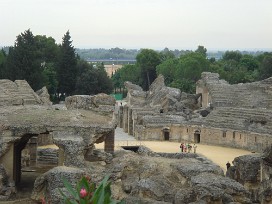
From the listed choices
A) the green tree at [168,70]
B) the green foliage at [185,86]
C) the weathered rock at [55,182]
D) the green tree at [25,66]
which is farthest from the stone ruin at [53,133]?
the green tree at [168,70]

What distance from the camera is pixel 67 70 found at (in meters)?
59.3

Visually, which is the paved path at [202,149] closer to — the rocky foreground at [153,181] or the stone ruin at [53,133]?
the stone ruin at [53,133]

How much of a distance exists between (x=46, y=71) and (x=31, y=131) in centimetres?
3331

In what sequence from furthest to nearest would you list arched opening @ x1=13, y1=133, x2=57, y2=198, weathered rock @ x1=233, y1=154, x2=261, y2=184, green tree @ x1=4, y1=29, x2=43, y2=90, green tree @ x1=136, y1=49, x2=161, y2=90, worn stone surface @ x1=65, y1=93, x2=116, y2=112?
green tree @ x1=136, y1=49, x2=161, y2=90, green tree @ x1=4, y1=29, x2=43, y2=90, worn stone surface @ x1=65, y1=93, x2=116, y2=112, arched opening @ x1=13, y1=133, x2=57, y2=198, weathered rock @ x1=233, y1=154, x2=261, y2=184

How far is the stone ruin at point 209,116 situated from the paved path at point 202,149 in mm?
979

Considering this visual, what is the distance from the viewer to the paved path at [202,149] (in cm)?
3342

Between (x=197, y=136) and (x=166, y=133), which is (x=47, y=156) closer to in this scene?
(x=166, y=133)

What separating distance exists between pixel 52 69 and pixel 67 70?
67.9 inches

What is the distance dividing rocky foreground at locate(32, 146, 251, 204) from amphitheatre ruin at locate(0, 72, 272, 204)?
38 mm

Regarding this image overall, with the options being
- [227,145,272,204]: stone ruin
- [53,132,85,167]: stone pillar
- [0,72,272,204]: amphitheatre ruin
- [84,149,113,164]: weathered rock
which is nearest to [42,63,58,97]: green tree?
[0,72,272,204]: amphitheatre ruin

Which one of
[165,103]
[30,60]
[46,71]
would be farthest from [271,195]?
[46,71]

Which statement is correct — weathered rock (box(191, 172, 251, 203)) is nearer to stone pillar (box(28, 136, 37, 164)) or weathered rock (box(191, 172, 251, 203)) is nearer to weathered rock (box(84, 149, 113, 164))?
weathered rock (box(84, 149, 113, 164))

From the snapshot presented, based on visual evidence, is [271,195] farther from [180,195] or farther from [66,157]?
[66,157]

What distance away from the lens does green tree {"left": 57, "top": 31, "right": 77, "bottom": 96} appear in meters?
59.2
